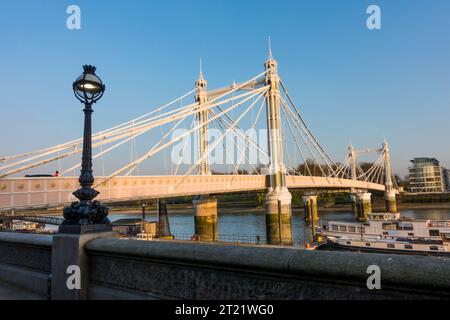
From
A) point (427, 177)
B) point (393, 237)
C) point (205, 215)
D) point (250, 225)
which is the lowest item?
point (250, 225)

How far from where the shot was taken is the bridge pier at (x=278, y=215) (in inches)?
1132

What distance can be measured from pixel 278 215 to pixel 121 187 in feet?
44.5

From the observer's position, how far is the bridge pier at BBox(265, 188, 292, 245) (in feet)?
94.3

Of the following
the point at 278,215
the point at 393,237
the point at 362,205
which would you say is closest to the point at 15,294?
the point at 393,237

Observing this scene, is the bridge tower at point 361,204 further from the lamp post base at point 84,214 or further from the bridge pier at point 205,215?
the lamp post base at point 84,214

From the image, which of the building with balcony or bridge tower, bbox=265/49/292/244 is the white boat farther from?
the building with balcony

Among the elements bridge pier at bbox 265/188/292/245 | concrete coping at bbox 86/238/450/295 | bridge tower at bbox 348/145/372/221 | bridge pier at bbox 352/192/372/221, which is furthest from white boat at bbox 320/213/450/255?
bridge pier at bbox 352/192/372/221

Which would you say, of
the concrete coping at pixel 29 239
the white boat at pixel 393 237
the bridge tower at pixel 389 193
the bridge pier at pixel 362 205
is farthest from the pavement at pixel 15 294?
the bridge tower at pixel 389 193

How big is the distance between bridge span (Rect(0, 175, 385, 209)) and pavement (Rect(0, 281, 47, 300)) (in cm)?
1284

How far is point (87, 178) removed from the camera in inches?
186

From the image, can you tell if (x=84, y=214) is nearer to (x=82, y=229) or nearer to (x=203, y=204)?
(x=82, y=229)

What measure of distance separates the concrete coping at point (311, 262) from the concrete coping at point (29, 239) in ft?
5.59

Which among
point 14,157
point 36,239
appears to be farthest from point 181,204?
point 36,239
